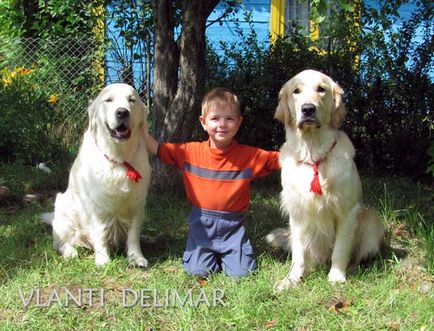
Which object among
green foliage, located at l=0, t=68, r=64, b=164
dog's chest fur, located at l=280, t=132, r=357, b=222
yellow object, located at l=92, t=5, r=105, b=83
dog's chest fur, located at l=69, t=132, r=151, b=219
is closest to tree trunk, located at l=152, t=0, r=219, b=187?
dog's chest fur, located at l=69, t=132, r=151, b=219

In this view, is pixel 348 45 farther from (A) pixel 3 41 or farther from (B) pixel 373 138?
(A) pixel 3 41

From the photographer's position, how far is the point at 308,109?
3.36 m

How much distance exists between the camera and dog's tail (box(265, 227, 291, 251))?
4130 mm

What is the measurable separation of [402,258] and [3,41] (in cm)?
671

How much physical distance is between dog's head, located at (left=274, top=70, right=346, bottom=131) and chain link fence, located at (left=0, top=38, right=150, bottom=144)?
444 centimetres

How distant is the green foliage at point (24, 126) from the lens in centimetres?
662

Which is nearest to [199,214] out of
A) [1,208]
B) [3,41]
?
[1,208]

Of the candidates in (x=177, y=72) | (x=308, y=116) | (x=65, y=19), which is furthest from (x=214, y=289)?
(x=65, y=19)

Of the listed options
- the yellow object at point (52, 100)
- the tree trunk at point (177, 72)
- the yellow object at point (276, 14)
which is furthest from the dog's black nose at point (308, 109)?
the yellow object at point (276, 14)

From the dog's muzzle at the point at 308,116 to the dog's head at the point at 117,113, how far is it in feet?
3.71

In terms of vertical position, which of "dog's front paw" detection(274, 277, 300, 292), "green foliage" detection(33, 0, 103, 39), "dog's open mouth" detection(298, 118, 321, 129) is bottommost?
"dog's front paw" detection(274, 277, 300, 292)

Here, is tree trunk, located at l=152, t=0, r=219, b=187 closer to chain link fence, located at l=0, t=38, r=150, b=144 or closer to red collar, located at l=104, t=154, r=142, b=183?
red collar, located at l=104, t=154, r=142, b=183

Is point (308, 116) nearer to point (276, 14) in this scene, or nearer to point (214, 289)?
point (214, 289)

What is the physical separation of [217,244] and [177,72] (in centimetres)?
207
